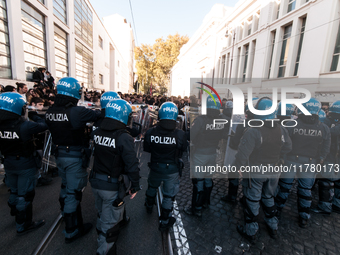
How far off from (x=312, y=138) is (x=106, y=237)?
359 centimetres

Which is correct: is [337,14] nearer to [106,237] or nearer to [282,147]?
[282,147]

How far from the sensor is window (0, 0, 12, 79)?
25.1 ft

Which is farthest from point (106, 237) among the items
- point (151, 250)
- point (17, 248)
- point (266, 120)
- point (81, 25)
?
point (81, 25)

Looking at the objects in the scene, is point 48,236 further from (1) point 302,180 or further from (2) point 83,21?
(2) point 83,21

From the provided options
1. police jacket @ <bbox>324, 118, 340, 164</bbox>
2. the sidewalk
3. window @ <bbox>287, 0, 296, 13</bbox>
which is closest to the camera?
the sidewalk

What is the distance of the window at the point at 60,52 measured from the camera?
13.2m

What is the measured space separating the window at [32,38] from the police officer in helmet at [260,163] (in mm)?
11477

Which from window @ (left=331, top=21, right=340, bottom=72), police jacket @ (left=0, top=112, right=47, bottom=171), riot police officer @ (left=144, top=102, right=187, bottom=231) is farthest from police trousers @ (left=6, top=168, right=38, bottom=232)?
window @ (left=331, top=21, right=340, bottom=72)

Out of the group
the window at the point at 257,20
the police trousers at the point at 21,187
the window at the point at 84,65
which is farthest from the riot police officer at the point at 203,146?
the window at the point at 257,20

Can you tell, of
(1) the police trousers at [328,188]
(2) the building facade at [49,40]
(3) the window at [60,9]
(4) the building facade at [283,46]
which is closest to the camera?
(1) the police trousers at [328,188]

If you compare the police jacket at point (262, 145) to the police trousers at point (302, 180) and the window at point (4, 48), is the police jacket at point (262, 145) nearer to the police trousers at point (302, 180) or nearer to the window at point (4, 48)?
the police trousers at point (302, 180)

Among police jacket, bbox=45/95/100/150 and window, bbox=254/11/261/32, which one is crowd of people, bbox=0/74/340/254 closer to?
police jacket, bbox=45/95/100/150

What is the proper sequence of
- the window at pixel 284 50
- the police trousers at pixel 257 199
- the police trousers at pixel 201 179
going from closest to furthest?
the police trousers at pixel 257 199
the police trousers at pixel 201 179
the window at pixel 284 50

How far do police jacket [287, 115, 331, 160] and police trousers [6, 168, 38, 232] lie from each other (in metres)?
4.40
